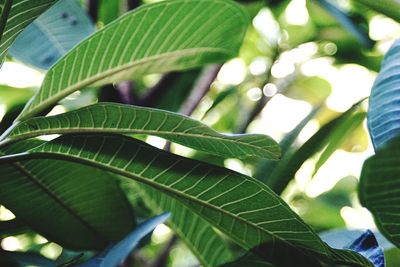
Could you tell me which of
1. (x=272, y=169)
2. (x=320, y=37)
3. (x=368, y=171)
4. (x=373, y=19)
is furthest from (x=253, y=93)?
(x=368, y=171)

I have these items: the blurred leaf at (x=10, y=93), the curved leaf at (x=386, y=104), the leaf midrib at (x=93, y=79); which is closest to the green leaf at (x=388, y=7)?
the curved leaf at (x=386, y=104)

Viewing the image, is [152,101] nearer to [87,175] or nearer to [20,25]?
[87,175]

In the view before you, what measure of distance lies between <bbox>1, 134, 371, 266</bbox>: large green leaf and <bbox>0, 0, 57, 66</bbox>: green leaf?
0.12m

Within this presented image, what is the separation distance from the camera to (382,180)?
1.13ft

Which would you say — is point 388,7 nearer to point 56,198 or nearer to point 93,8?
point 56,198

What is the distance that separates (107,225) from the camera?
2.55 ft

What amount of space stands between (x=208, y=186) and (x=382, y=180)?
273 millimetres

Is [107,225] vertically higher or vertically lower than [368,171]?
lower

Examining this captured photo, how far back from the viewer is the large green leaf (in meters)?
0.57

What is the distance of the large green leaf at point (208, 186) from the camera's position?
0.57 metres

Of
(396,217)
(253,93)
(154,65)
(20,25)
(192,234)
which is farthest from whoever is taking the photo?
(253,93)

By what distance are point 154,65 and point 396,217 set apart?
0.37m

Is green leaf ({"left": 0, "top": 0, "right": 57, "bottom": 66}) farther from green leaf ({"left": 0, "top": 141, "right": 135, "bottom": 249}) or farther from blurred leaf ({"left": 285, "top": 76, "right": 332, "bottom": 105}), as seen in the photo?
blurred leaf ({"left": 285, "top": 76, "right": 332, "bottom": 105})

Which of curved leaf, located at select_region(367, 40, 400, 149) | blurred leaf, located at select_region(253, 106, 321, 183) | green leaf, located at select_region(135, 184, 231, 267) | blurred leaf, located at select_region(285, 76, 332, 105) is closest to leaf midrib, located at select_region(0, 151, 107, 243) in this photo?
green leaf, located at select_region(135, 184, 231, 267)
